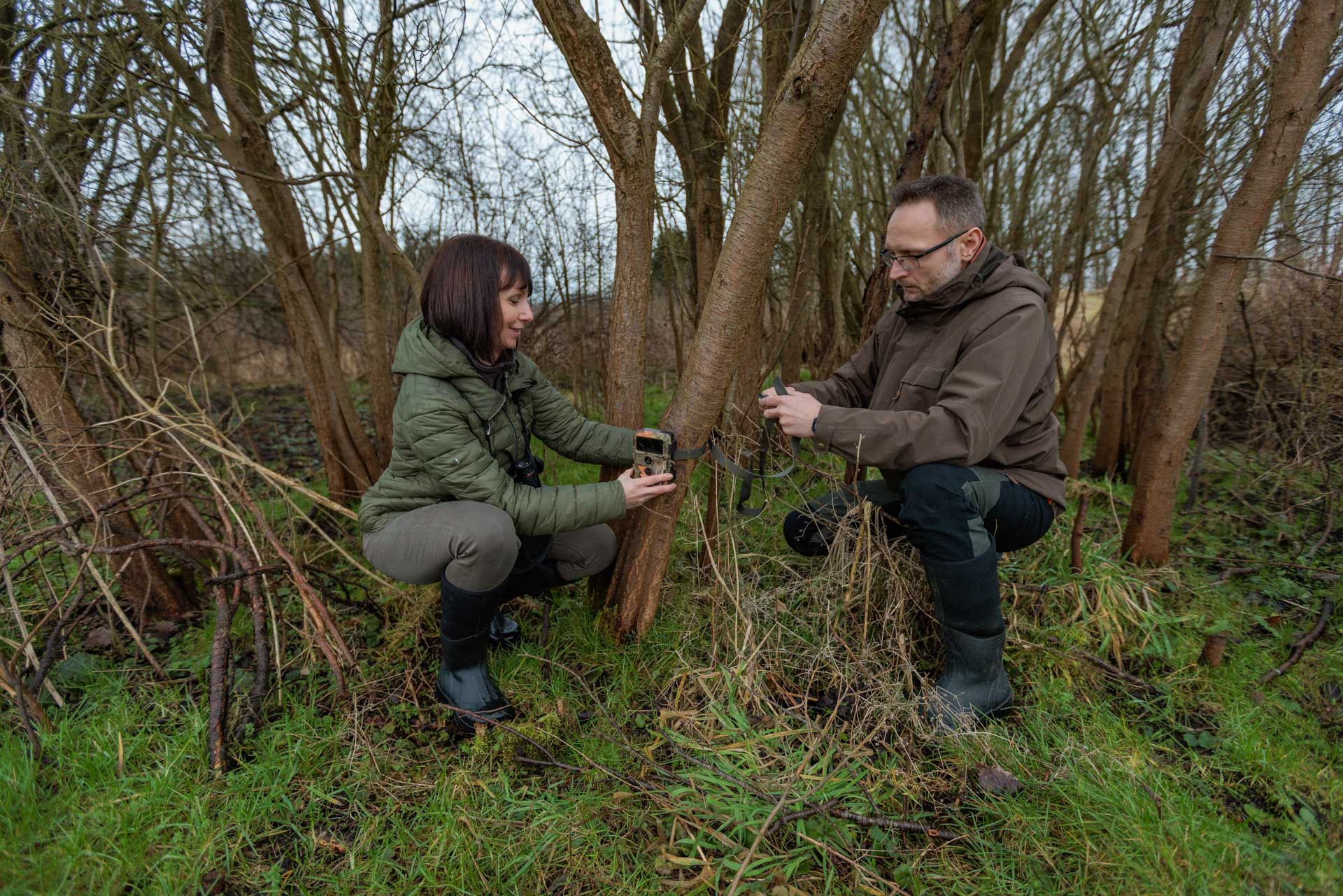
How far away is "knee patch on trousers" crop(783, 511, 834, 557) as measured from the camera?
8.43ft

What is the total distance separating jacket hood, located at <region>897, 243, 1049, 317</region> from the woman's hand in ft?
3.84

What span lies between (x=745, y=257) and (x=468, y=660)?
68.8 inches

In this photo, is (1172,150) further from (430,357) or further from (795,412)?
(430,357)

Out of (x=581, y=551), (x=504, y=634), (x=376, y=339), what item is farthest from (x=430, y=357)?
(x=376, y=339)

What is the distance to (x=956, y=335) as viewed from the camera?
2119 mm

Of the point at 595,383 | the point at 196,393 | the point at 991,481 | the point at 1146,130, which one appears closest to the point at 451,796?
the point at 991,481

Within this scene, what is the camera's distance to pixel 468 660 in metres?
2.20

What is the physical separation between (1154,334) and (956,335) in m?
3.74

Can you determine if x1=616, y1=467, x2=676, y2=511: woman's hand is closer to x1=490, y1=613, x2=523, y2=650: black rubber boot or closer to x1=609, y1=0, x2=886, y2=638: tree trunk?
x1=609, y1=0, x2=886, y2=638: tree trunk

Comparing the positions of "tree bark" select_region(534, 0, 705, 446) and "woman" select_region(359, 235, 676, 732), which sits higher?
"tree bark" select_region(534, 0, 705, 446)

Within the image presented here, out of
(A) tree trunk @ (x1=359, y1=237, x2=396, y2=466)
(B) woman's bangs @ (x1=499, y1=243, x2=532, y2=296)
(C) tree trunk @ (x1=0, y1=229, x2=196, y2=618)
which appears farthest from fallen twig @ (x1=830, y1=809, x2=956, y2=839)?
(A) tree trunk @ (x1=359, y1=237, x2=396, y2=466)

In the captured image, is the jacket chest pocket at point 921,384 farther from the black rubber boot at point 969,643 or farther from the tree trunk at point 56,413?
the tree trunk at point 56,413

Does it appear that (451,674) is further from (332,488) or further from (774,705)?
(332,488)

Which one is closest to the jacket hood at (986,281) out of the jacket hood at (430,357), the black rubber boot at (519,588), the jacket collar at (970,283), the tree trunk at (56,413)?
the jacket collar at (970,283)
